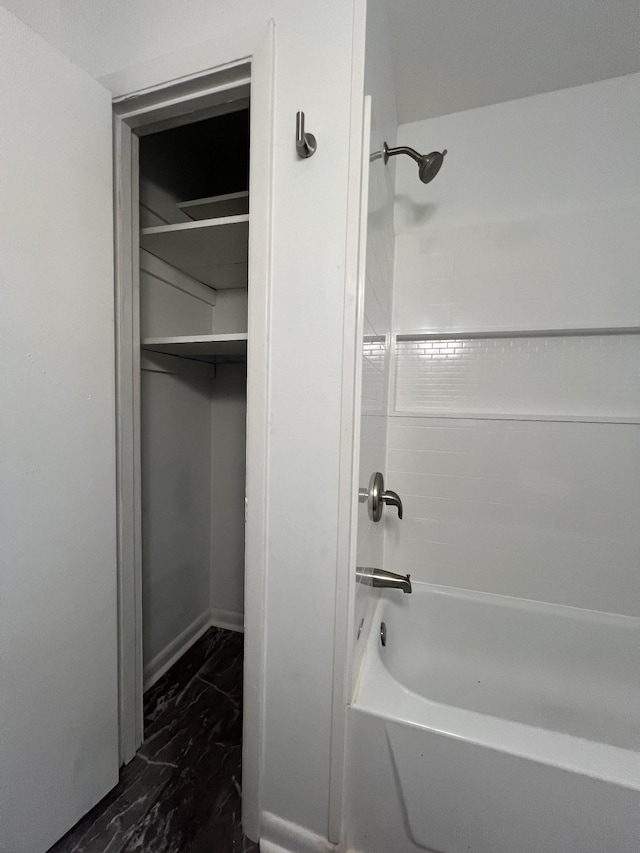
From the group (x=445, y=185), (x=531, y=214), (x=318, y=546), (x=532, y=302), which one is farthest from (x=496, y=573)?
(x=445, y=185)

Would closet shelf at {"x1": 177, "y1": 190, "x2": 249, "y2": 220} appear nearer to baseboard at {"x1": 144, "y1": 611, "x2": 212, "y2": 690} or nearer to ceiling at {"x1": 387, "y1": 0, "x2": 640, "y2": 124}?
ceiling at {"x1": 387, "y1": 0, "x2": 640, "y2": 124}

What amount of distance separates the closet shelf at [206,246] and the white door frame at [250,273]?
150 mm

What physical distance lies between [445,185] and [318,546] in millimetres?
1586

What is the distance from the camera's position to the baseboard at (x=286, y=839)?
3.02 feet

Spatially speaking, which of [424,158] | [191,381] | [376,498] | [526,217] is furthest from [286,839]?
[526,217]

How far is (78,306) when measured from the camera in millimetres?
910

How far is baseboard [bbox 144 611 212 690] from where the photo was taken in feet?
5.03

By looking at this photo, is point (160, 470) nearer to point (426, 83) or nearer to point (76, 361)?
point (76, 361)

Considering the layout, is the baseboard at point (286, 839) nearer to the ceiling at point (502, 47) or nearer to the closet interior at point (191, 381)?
the closet interior at point (191, 381)

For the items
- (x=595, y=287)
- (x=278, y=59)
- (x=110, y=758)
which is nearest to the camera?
(x=278, y=59)

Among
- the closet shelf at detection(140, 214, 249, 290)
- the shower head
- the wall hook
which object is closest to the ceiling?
the shower head

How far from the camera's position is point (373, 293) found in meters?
1.03

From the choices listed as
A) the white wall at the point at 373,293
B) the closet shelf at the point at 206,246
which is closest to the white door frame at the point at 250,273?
the closet shelf at the point at 206,246

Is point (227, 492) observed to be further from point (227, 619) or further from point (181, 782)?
point (181, 782)
